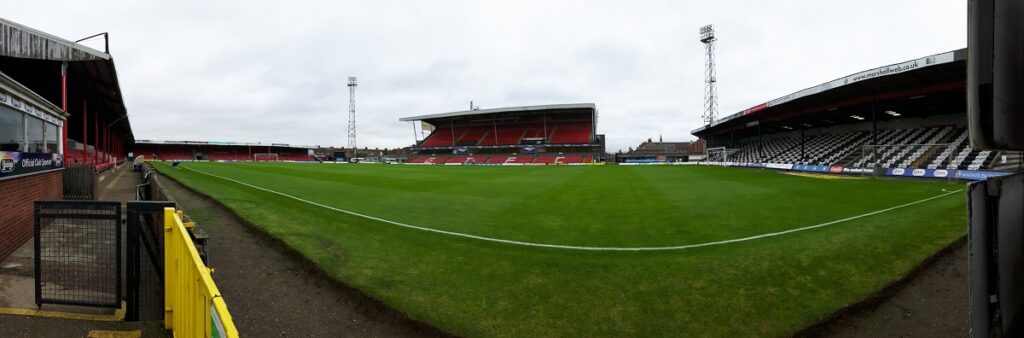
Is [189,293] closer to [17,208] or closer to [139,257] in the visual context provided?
[139,257]

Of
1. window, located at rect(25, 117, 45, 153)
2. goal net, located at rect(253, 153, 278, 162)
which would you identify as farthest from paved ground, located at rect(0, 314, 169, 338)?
goal net, located at rect(253, 153, 278, 162)

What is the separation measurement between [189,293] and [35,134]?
1079 centimetres

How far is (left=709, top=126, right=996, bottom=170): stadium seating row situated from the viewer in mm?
20250

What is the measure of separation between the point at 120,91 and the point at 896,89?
134 ft

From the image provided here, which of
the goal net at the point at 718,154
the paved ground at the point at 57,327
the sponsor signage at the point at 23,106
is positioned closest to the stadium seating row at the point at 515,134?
the goal net at the point at 718,154

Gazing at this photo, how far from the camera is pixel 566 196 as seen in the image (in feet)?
48.2

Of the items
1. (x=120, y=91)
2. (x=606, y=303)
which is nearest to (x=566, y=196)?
(x=606, y=303)

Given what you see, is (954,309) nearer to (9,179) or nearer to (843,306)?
(843,306)

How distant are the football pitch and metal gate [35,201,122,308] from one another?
236cm

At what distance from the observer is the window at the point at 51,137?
1006cm

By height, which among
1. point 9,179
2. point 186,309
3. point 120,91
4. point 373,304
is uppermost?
point 120,91

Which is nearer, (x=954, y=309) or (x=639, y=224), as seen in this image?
(x=954, y=309)

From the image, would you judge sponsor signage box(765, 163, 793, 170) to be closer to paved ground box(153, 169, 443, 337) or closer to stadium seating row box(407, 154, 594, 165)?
stadium seating row box(407, 154, 594, 165)

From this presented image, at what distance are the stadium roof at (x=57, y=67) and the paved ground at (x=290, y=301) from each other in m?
7.31
